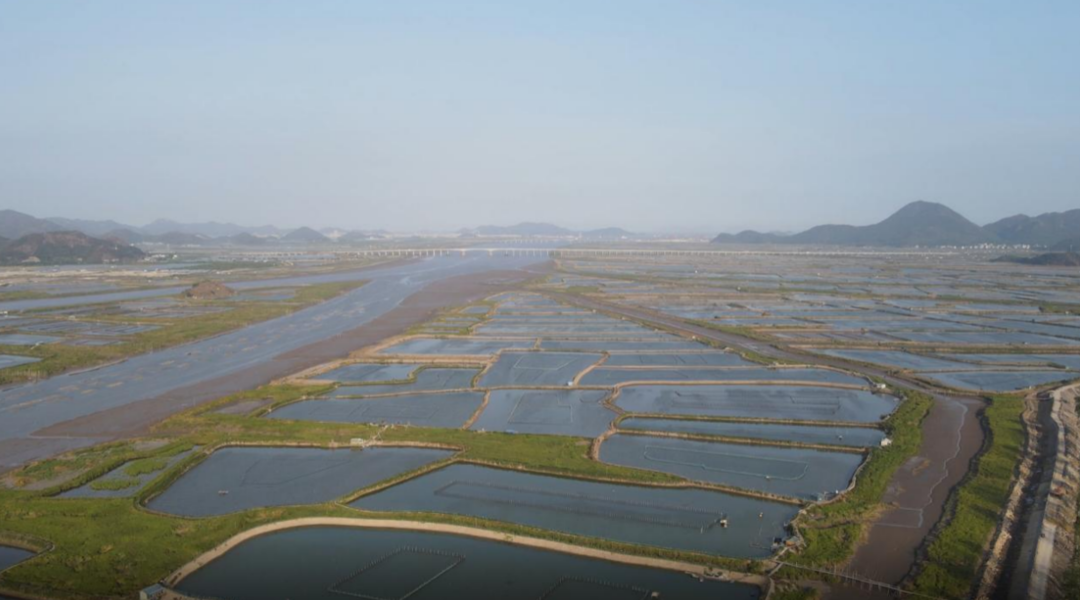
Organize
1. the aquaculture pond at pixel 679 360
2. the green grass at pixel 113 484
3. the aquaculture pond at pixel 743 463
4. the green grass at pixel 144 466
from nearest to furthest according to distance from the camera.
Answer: the green grass at pixel 113 484, the aquaculture pond at pixel 743 463, the green grass at pixel 144 466, the aquaculture pond at pixel 679 360

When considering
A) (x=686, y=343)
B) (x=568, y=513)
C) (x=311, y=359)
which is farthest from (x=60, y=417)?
(x=686, y=343)

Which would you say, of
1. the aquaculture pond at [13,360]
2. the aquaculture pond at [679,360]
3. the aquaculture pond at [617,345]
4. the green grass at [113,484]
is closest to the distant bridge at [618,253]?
the aquaculture pond at [617,345]

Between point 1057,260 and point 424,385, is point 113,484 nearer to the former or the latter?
point 424,385

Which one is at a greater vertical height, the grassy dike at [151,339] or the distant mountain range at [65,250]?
the distant mountain range at [65,250]

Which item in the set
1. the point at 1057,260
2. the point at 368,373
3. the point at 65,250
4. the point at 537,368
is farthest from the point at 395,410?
the point at 65,250

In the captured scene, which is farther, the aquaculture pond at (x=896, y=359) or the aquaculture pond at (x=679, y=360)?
the aquaculture pond at (x=679, y=360)

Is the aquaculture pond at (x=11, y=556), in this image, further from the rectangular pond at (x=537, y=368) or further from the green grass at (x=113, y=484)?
the rectangular pond at (x=537, y=368)
